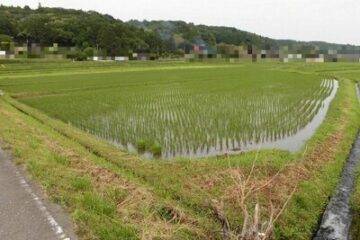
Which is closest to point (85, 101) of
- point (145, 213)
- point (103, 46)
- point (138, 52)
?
point (145, 213)

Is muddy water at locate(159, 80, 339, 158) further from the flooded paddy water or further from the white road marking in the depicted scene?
the white road marking

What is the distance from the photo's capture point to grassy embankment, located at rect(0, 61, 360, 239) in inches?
247

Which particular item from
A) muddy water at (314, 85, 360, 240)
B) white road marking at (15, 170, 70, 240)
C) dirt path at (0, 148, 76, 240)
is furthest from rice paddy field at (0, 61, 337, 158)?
dirt path at (0, 148, 76, 240)

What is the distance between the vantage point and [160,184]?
8.21 m

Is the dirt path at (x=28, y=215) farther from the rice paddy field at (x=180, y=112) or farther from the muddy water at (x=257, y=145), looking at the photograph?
the rice paddy field at (x=180, y=112)

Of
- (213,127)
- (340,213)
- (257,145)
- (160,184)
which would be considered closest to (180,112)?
(213,127)

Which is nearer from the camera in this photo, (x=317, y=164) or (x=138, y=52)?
(x=317, y=164)

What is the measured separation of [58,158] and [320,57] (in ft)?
282

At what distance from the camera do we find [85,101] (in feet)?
72.0

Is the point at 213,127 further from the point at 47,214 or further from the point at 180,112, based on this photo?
the point at 47,214

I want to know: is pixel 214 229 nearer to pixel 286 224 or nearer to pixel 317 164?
pixel 286 224

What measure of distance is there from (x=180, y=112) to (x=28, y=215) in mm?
11817

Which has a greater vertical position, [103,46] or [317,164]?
[103,46]

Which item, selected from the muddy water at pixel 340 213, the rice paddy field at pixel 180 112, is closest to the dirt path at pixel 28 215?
the muddy water at pixel 340 213
